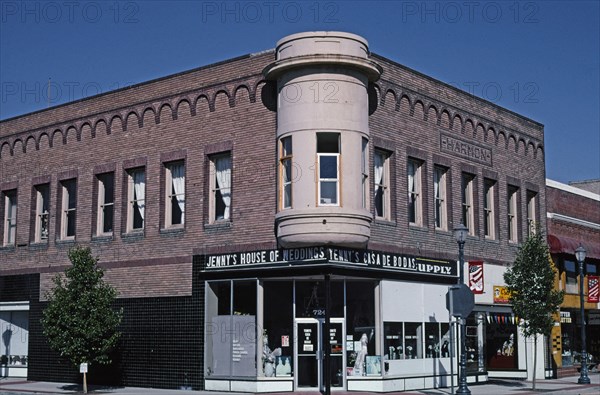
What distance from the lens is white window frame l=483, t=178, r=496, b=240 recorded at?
3350 cm

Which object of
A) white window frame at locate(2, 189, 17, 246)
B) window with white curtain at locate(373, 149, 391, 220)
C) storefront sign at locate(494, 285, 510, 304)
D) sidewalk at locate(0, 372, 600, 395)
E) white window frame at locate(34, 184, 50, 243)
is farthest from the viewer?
white window frame at locate(2, 189, 17, 246)

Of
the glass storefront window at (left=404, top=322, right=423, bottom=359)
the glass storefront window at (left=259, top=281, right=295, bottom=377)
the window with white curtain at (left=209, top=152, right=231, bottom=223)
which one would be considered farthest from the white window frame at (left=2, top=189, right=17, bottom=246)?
the glass storefront window at (left=404, top=322, right=423, bottom=359)

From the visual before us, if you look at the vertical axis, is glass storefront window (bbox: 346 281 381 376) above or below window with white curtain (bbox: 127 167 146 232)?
below

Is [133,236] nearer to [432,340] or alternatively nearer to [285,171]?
[285,171]

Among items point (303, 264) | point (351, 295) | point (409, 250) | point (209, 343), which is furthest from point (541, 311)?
point (209, 343)

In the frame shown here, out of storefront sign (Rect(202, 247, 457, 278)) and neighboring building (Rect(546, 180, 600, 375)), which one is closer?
storefront sign (Rect(202, 247, 457, 278))

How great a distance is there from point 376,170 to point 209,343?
767 cm

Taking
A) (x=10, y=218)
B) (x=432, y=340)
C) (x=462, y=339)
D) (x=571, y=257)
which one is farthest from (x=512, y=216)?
(x=10, y=218)

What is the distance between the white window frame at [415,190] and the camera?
29484 mm

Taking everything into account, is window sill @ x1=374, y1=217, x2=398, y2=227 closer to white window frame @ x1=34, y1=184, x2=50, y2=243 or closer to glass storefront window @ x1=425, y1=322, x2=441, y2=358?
glass storefront window @ x1=425, y1=322, x2=441, y2=358

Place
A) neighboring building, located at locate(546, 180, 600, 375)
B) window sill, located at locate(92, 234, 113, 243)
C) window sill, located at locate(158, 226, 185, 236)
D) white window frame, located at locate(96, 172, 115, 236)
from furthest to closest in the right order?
neighboring building, located at locate(546, 180, 600, 375) < white window frame, located at locate(96, 172, 115, 236) < window sill, located at locate(92, 234, 113, 243) < window sill, located at locate(158, 226, 185, 236)

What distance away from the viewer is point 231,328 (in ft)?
88.1

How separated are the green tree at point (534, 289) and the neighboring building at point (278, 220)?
1600 millimetres

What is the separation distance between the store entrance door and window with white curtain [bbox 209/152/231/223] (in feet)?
14.8
